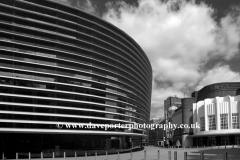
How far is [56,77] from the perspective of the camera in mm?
41125

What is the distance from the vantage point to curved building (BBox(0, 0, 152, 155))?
37.0 metres

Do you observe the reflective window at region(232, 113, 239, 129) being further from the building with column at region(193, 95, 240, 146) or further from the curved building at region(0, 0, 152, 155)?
the curved building at region(0, 0, 152, 155)

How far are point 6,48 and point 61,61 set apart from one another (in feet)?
27.6

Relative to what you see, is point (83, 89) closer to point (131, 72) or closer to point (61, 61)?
point (61, 61)

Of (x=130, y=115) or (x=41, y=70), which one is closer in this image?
(x=41, y=70)

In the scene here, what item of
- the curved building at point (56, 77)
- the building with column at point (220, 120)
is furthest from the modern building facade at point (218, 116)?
the curved building at point (56, 77)

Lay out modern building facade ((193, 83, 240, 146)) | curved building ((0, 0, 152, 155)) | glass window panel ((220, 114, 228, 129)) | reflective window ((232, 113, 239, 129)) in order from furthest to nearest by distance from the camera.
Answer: glass window panel ((220, 114, 228, 129))
modern building facade ((193, 83, 240, 146))
reflective window ((232, 113, 239, 129))
curved building ((0, 0, 152, 155))

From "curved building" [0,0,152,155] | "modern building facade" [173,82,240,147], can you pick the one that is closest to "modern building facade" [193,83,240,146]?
"modern building facade" [173,82,240,147]

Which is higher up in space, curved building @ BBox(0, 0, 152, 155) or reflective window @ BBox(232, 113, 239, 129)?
curved building @ BBox(0, 0, 152, 155)

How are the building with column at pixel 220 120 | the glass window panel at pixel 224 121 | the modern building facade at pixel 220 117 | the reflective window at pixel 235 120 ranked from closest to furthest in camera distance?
1. the reflective window at pixel 235 120
2. the building with column at pixel 220 120
3. the modern building facade at pixel 220 117
4. the glass window panel at pixel 224 121

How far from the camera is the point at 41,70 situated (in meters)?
39.7

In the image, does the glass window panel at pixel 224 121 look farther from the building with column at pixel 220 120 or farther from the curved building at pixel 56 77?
the curved building at pixel 56 77

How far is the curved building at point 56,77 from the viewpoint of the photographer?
121ft

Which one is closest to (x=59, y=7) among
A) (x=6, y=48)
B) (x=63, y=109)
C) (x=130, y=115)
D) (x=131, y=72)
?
(x=6, y=48)
